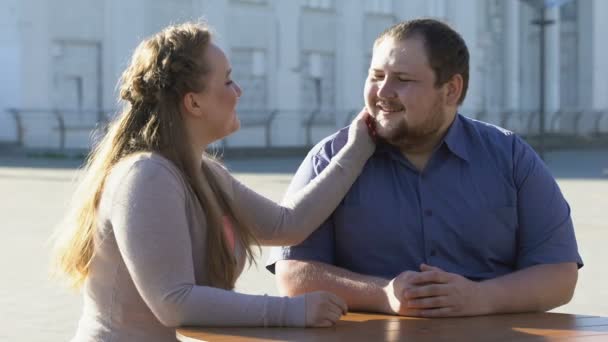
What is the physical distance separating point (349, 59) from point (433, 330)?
41.8 m

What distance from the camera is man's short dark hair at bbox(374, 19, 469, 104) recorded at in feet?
14.1

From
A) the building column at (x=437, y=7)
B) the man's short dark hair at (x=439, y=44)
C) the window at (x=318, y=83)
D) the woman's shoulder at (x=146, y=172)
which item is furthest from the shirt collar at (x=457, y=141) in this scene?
the building column at (x=437, y=7)

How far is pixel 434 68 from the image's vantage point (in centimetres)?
436

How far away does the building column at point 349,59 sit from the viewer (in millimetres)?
44969

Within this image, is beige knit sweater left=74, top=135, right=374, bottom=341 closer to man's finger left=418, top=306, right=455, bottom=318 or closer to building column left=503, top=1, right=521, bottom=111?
man's finger left=418, top=306, right=455, bottom=318

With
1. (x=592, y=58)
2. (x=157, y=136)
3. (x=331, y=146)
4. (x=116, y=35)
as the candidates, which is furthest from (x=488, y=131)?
(x=592, y=58)

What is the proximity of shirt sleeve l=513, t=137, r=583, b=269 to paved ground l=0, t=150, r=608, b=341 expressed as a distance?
187 centimetres

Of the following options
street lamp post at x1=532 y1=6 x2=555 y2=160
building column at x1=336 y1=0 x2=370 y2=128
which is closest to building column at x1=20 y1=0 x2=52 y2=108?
building column at x1=336 y1=0 x2=370 y2=128

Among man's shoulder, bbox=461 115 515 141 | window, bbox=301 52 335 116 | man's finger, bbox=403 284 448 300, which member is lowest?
window, bbox=301 52 335 116

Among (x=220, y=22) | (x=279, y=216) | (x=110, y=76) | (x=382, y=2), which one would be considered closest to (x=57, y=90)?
(x=110, y=76)

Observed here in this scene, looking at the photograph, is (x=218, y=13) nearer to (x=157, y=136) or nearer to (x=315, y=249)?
(x=315, y=249)

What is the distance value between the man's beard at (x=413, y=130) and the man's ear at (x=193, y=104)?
29.8 inches

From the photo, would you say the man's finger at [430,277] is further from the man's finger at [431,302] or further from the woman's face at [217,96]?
the woman's face at [217,96]

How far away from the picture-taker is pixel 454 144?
4.43 meters
